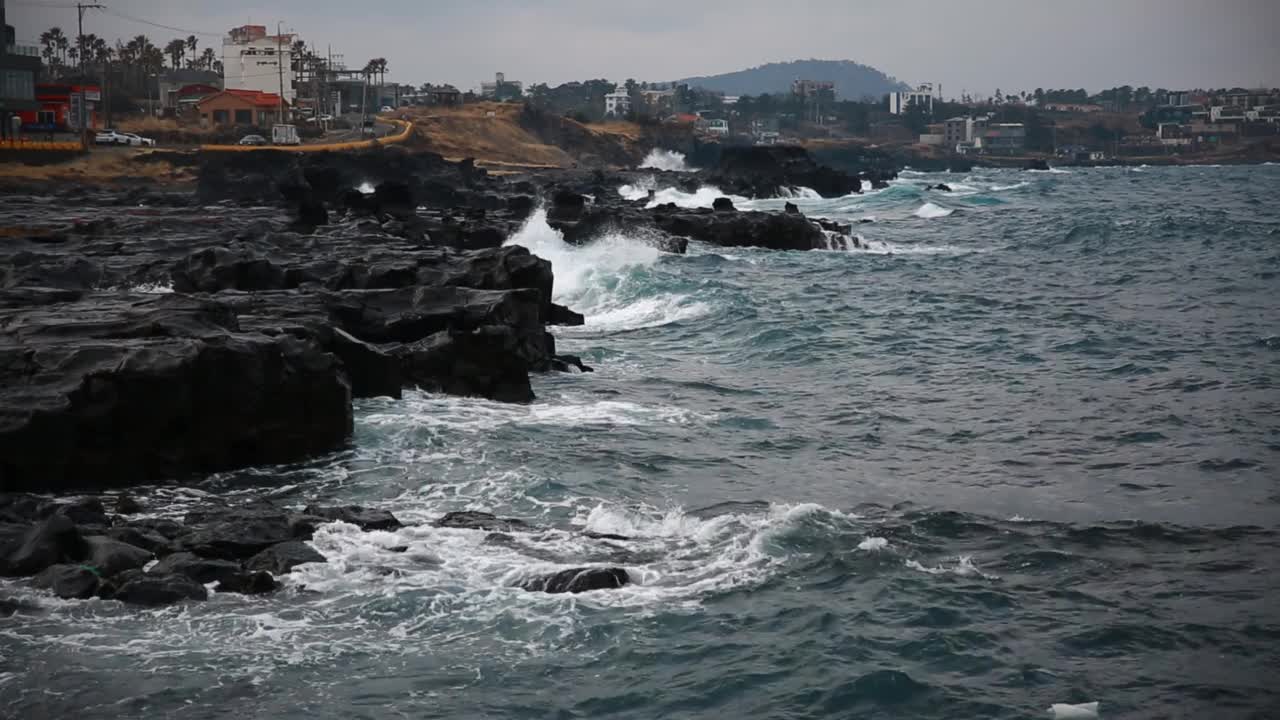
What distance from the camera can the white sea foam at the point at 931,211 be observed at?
67.1m

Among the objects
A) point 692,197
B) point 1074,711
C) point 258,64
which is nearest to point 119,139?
point 692,197

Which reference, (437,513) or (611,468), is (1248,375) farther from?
(437,513)

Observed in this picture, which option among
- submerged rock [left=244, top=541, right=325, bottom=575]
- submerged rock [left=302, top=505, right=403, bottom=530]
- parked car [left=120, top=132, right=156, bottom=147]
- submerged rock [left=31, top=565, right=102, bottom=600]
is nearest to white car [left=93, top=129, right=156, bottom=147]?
parked car [left=120, top=132, right=156, bottom=147]

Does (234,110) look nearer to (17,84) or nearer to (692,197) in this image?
(17,84)

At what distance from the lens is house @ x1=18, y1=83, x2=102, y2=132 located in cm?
7069

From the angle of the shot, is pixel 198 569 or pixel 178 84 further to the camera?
pixel 178 84

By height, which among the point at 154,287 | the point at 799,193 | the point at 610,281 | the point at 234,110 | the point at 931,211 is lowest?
the point at 610,281

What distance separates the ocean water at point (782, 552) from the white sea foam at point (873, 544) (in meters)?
0.05

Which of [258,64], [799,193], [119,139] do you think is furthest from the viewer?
[258,64]

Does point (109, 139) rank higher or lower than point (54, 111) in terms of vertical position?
lower

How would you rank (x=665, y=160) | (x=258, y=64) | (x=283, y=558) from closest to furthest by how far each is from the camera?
(x=283, y=558), (x=258, y=64), (x=665, y=160)

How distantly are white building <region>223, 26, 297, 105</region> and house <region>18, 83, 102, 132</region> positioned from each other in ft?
99.2

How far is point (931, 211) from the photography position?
6931 cm

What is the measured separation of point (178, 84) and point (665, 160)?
49359 millimetres
